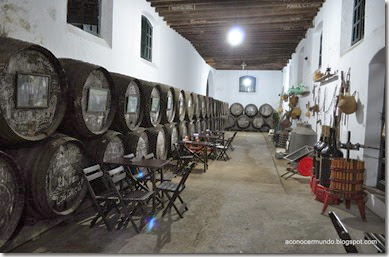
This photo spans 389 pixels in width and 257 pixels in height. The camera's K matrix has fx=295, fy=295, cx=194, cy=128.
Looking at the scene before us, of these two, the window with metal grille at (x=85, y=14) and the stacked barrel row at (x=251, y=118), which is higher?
the window with metal grille at (x=85, y=14)

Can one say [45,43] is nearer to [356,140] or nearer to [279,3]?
[356,140]

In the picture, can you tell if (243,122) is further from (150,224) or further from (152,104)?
(150,224)

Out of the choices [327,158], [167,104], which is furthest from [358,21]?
[167,104]

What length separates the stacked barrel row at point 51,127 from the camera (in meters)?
2.30

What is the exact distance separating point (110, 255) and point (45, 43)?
Result: 105 inches

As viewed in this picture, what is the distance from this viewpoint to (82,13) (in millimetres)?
4754

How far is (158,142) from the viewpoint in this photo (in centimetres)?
528

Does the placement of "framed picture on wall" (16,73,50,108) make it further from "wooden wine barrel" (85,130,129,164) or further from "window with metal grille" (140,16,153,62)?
"window with metal grille" (140,16,153,62)

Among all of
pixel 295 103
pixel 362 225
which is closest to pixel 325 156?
pixel 362 225

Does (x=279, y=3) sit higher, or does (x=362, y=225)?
(x=279, y=3)

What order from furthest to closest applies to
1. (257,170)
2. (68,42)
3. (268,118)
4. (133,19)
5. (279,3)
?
(268,118), (279,3), (257,170), (133,19), (68,42)

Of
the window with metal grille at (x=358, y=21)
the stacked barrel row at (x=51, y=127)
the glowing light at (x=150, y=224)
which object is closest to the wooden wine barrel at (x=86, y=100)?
the stacked barrel row at (x=51, y=127)

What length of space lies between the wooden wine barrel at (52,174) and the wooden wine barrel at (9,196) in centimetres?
12

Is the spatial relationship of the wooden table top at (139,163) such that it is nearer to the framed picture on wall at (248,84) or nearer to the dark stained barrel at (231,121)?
the dark stained barrel at (231,121)
